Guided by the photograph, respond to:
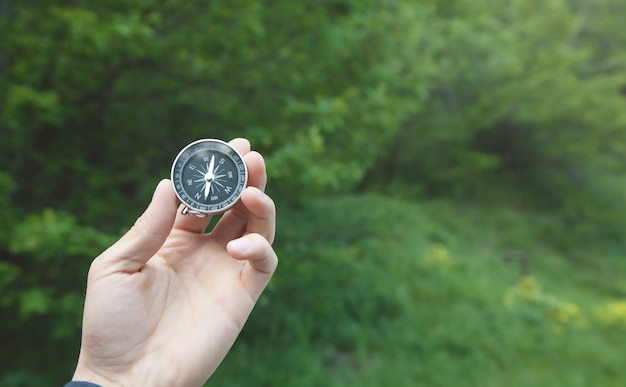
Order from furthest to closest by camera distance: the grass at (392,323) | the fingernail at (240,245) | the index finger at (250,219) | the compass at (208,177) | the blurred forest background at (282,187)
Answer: the grass at (392,323) < the blurred forest background at (282,187) < the compass at (208,177) < the index finger at (250,219) < the fingernail at (240,245)

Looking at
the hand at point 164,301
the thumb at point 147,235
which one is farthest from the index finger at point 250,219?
the thumb at point 147,235

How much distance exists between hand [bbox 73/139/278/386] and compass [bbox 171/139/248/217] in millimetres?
68

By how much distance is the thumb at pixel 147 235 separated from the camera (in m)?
1.69

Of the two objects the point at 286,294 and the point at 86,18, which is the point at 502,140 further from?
the point at 86,18

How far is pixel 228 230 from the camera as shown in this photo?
2.00 m

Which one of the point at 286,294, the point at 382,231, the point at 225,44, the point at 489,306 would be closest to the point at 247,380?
the point at 286,294

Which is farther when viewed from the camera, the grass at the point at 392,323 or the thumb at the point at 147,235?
the grass at the point at 392,323

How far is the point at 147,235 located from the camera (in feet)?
5.55

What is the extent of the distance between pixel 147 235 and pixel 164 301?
27cm

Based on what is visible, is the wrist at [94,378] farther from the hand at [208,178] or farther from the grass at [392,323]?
the grass at [392,323]

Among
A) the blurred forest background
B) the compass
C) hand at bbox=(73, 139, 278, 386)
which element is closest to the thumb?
hand at bbox=(73, 139, 278, 386)

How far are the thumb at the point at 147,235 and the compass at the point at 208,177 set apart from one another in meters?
0.10

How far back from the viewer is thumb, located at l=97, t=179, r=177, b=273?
1689 millimetres

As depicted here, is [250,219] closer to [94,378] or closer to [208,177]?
[208,177]
